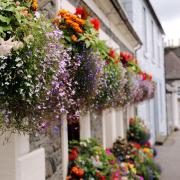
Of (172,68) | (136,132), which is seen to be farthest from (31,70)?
(172,68)

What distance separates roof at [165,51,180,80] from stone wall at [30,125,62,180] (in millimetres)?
22964

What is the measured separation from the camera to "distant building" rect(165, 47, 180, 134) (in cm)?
2531

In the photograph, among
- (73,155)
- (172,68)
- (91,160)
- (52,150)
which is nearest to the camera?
(52,150)

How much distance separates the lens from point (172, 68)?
27.6 meters

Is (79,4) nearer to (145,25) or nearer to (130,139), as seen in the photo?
(130,139)

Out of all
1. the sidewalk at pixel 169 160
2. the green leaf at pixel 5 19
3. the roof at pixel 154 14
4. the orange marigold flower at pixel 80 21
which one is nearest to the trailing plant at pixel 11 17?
the green leaf at pixel 5 19

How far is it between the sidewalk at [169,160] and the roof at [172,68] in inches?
367

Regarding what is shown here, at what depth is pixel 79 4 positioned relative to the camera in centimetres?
534

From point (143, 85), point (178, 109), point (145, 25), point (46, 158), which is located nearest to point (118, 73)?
point (46, 158)

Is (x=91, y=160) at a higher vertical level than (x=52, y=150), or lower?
lower

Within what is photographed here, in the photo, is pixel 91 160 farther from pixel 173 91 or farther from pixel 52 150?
pixel 173 91

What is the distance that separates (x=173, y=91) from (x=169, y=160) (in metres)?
12.8

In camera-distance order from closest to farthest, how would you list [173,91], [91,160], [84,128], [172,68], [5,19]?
1. [5,19]
2. [91,160]
3. [84,128]
4. [173,91]
5. [172,68]

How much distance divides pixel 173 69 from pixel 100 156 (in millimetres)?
22491
